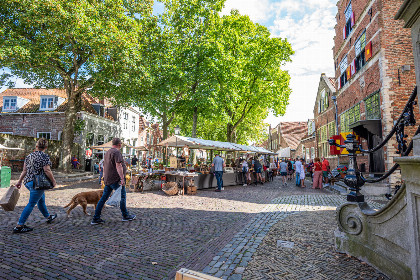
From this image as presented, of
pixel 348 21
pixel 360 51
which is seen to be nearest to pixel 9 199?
pixel 360 51

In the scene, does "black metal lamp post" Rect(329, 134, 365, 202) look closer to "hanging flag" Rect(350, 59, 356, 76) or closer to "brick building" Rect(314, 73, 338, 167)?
"hanging flag" Rect(350, 59, 356, 76)

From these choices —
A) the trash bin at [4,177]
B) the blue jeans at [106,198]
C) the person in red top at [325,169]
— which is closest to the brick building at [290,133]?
the person in red top at [325,169]

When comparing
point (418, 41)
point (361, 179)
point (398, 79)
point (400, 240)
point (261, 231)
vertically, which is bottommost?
point (261, 231)

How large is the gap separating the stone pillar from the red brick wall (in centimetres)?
2831

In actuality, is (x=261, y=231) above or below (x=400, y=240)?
below

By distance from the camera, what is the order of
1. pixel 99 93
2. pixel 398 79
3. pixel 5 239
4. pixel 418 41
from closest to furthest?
pixel 418 41, pixel 5 239, pixel 398 79, pixel 99 93

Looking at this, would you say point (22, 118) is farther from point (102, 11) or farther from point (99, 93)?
point (102, 11)

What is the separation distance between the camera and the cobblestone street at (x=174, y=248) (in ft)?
10.8

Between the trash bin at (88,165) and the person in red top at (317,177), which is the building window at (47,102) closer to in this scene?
the trash bin at (88,165)

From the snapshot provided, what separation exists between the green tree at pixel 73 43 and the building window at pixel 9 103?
10366 millimetres

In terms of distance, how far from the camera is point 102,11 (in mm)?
15633

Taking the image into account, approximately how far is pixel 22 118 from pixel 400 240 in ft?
103

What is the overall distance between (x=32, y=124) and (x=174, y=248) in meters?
27.9

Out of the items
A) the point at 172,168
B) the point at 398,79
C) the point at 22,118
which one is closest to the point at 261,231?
the point at 172,168
